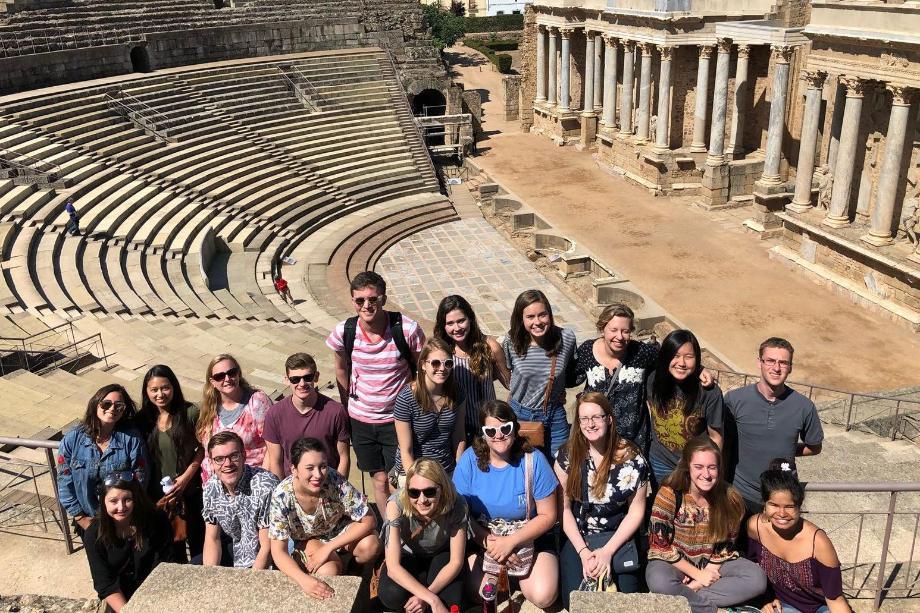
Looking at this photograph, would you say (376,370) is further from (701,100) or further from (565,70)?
(565,70)

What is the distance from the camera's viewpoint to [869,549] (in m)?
6.82

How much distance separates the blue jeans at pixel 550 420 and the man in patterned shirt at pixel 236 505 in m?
2.00

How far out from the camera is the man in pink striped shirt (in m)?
6.52

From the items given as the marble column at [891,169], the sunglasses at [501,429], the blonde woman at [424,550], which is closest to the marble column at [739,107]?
the marble column at [891,169]

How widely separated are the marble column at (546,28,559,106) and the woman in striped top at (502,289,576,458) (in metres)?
29.7

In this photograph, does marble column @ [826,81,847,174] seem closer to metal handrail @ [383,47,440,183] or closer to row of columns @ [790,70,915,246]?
row of columns @ [790,70,915,246]

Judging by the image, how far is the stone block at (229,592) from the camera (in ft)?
14.1

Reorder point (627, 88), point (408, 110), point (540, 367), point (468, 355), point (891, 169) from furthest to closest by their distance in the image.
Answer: point (408, 110) → point (627, 88) → point (891, 169) → point (540, 367) → point (468, 355)

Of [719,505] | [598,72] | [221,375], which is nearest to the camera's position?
[719,505]

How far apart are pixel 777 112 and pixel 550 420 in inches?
714

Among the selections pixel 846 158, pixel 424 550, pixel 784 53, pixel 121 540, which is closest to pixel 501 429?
pixel 424 550

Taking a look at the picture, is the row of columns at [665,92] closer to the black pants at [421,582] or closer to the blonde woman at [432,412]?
the blonde woman at [432,412]

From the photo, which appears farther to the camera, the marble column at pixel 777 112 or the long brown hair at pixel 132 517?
the marble column at pixel 777 112

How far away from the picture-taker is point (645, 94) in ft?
89.7
